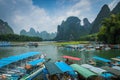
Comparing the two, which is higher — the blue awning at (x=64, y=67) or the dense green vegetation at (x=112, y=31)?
the dense green vegetation at (x=112, y=31)

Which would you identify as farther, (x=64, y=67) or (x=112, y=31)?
(x=112, y=31)

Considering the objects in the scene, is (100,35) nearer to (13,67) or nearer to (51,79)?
(13,67)

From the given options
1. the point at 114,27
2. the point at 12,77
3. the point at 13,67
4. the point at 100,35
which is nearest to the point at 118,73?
the point at 12,77

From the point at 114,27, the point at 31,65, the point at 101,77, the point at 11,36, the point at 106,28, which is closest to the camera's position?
the point at 101,77

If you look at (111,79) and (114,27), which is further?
(114,27)

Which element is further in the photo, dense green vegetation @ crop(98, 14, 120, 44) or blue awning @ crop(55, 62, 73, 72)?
dense green vegetation @ crop(98, 14, 120, 44)

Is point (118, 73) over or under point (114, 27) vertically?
under

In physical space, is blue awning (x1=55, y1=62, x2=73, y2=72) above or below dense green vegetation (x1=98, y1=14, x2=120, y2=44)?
below

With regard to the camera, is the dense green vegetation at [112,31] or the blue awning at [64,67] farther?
the dense green vegetation at [112,31]

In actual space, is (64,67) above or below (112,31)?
below

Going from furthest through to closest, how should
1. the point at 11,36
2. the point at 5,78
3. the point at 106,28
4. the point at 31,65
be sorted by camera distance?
1. the point at 11,36
2. the point at 106,28
3. the point at 31,65
4. the point at 5,78
